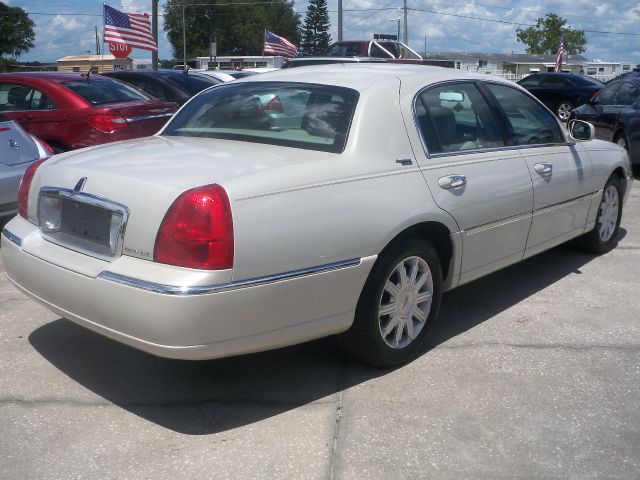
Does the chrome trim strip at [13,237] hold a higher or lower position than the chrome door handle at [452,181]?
lower

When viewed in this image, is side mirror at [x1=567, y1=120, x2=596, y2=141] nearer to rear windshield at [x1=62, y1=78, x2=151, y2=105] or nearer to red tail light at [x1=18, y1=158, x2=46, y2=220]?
red tail light at [x1=18, y1=158, x2=46, y2=220]

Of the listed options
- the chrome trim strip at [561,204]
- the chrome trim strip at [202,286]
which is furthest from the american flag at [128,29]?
the chrome trim strip at [202,286]

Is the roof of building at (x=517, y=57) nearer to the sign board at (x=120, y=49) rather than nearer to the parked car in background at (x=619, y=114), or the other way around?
the sign board at (x=120, y=49)

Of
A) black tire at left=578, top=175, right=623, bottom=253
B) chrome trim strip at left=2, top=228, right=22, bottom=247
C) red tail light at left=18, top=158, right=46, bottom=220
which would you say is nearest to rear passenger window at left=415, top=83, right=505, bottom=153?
black tire at left=578, top=175, right=623, bottom=253

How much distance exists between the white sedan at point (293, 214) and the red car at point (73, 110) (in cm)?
352

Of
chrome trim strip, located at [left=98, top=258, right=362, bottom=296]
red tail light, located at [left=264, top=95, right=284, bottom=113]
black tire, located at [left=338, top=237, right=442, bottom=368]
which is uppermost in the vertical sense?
red tail light, located at [left=264, top=95, right=284, bottom=113]

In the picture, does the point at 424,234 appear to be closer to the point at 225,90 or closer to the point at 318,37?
the point at 225,90

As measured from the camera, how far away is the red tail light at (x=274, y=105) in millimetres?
4449

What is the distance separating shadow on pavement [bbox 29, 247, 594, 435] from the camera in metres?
3.74

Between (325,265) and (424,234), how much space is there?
92 cm

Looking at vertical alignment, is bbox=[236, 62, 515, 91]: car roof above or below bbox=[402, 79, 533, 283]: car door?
above

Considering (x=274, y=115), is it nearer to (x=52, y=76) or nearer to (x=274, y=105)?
(x=274, y=105)

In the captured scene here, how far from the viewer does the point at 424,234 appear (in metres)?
4.31

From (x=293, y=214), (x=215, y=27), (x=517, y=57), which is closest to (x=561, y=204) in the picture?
(x=293, y=214)
